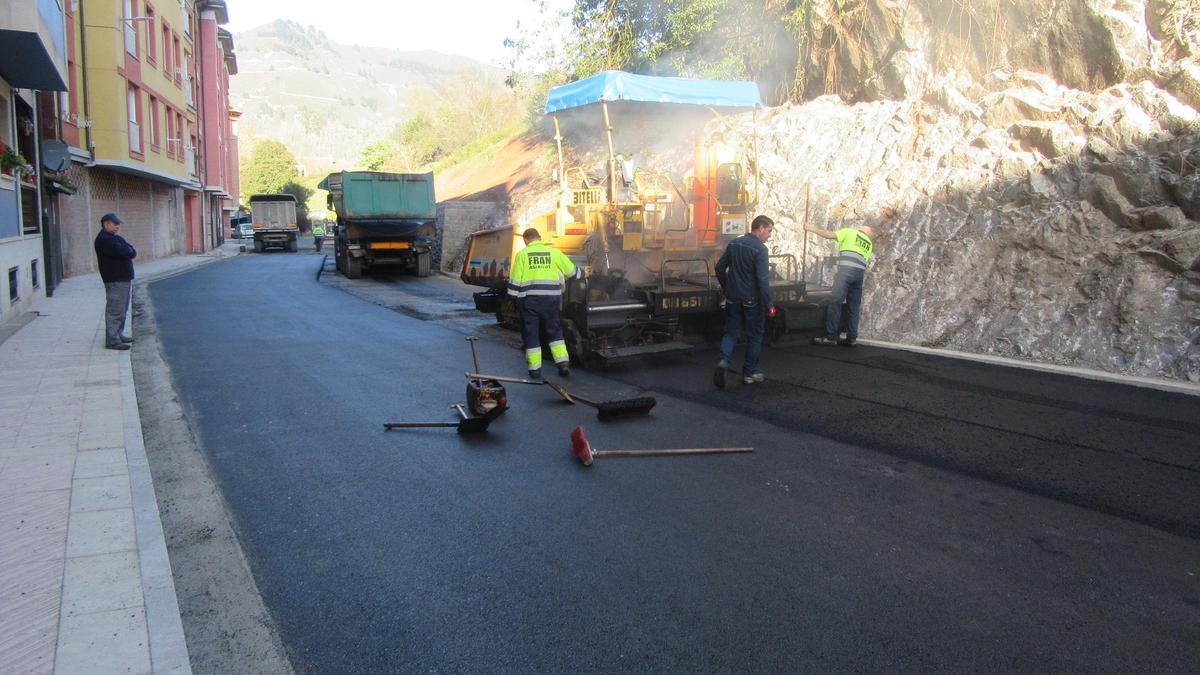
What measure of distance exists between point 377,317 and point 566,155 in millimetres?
4382

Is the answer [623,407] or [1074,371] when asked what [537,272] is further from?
[1074,371]

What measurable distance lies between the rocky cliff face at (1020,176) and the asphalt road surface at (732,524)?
1.91m

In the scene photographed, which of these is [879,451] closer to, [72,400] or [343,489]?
[343,489]

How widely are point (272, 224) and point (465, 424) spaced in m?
38.4

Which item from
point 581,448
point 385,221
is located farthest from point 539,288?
point 385,221

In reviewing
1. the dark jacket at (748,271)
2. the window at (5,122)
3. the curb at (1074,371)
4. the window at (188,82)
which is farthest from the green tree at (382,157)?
the dark jacket at (748,271)

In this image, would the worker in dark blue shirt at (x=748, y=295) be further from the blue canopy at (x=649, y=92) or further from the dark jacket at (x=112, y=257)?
the dark jacket at (x=112, y=257)

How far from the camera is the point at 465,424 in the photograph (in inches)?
247

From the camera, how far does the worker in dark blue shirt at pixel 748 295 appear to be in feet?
26.2

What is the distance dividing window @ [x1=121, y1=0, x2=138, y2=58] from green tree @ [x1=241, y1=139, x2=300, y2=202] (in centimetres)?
4332

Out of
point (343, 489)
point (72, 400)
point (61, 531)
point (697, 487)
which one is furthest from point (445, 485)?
point (72, 400)

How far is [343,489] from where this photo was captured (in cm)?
509

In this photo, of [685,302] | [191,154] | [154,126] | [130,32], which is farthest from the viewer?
[191,154]

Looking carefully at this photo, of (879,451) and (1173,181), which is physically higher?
(1173,181)
